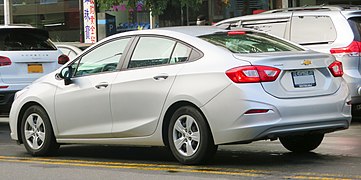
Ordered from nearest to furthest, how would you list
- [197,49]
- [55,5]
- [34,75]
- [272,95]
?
[272,95] < [197,49] < [34,75] < [55,5]

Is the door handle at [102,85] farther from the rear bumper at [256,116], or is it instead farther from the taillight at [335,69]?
the taillight at [335,69]

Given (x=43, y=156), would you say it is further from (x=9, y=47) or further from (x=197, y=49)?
(x=9, y=47)

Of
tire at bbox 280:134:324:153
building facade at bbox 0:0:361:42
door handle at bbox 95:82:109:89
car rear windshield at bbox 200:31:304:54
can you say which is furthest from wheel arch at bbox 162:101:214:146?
building facade at bbox 0:0:361:42

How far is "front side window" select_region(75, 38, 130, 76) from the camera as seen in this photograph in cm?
875

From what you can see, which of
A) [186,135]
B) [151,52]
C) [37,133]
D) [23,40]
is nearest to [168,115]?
[186,135]

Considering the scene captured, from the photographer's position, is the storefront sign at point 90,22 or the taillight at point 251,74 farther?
the storefront sign at point 90,22

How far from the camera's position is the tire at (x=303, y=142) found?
8.70 metres

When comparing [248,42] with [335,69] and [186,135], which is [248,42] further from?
[186,135]

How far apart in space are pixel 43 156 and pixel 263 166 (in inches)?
119

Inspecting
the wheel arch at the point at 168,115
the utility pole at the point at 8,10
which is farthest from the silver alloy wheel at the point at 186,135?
the utility pole at the point at 8,10

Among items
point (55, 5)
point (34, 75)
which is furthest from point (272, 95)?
point (55, 5)

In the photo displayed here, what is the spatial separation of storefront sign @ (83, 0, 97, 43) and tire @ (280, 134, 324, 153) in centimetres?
1437

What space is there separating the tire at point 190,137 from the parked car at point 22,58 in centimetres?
540

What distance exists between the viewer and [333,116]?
7.84 meters
